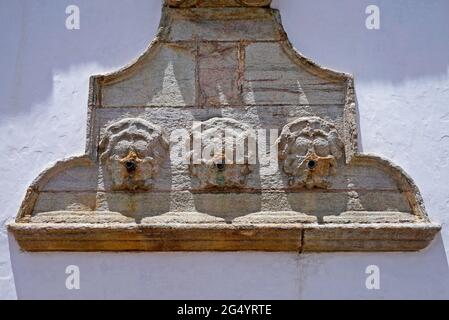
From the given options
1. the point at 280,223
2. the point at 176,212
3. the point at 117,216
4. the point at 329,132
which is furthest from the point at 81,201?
the point at 329,132

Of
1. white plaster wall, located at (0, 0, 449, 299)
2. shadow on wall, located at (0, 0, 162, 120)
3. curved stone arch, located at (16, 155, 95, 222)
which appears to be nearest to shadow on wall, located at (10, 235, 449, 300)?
white plaster wall, located at (0, 0, 449, 299)

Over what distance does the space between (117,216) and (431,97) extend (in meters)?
1.64

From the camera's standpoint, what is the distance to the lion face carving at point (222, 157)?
3.72 meters

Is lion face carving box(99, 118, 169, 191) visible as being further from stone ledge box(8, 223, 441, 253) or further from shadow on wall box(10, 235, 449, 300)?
shadow on wall box(10, 235, 449, 300)

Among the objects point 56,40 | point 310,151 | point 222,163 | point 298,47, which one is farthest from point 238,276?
point 56,40

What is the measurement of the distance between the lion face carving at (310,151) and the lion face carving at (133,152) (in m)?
0.60

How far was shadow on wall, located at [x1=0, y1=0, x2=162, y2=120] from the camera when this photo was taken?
12.9ft

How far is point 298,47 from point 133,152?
0.98 m

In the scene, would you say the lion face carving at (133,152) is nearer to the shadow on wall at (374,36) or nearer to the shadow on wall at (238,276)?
the shadow on wall at (238,276)

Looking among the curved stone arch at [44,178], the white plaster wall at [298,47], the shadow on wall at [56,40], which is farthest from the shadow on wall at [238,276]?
the shadow on wall at [56,40]

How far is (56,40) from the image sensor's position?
3.97 m

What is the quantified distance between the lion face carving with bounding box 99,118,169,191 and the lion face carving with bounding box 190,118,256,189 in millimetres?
180
